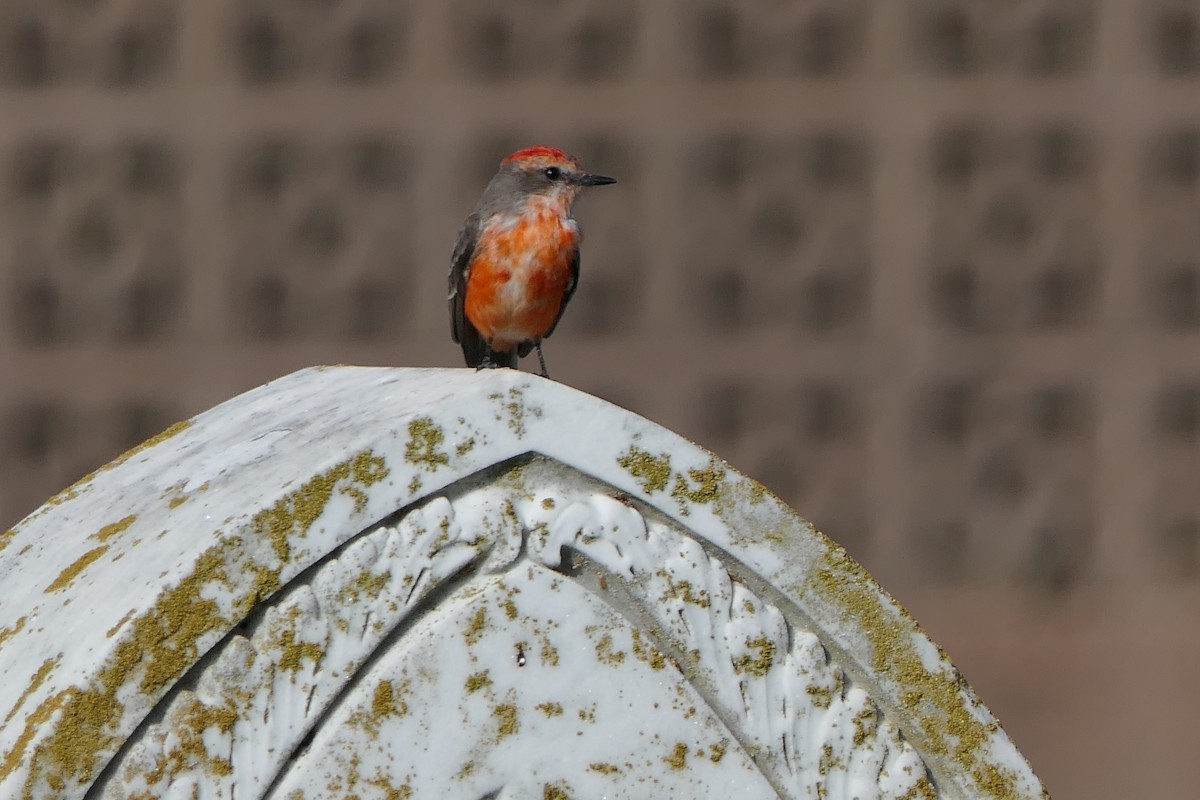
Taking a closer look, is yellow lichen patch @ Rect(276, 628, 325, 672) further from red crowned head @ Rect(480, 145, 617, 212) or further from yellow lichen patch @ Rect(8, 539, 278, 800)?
red crowned head @ Rect(480, 145, 617, 212)

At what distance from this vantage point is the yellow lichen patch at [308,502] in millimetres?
1755

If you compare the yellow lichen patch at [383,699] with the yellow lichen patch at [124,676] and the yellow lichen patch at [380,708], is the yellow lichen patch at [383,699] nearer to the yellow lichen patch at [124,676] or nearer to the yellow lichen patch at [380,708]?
the yellow lichen patch at [380,708]

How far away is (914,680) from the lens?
1923mm

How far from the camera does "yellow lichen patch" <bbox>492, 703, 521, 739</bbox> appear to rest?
5.98 ft

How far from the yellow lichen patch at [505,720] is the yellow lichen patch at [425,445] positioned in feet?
0.84

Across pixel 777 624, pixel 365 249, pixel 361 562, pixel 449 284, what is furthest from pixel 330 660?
pixel 365 249

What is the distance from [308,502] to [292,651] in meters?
0.15

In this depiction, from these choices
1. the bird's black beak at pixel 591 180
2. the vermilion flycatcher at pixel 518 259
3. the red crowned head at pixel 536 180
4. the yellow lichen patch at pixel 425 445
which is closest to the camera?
the yellow lichen patch at pixel 425 445

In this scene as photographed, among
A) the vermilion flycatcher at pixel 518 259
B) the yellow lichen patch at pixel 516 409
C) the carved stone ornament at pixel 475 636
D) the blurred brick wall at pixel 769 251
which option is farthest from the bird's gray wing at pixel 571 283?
the yellow lichen patch at pixel 516 409

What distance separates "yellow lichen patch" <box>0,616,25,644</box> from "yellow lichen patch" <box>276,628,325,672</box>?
0.33 meters

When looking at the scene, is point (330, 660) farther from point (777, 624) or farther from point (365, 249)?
point (365, 249)

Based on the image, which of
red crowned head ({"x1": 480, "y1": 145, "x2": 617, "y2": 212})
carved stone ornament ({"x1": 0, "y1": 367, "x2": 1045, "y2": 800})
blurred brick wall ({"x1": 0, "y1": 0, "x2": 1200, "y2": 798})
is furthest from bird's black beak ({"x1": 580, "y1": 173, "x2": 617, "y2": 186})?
carved stone ornament ({"x1": 0, "y1": 367, "x2": 1045, "y2": 800})

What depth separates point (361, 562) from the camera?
1.78 meters

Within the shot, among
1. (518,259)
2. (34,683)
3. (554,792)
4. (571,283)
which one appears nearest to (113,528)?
(34,683)
